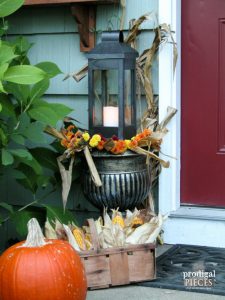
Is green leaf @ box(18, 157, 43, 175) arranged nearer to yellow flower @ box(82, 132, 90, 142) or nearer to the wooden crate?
yellow flower @ box(82, 132, 90, 142)

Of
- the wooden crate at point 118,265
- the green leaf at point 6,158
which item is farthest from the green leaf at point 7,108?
the wooden crate at point 118,265

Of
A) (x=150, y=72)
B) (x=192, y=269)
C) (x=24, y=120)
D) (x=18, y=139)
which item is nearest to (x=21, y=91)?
(x=24, y=120)

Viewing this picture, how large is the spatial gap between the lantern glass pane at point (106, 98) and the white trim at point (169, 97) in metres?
0.32

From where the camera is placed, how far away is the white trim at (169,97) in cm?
441

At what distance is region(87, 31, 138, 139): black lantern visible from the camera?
165 inches

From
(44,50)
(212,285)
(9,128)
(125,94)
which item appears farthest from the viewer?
(44,50)

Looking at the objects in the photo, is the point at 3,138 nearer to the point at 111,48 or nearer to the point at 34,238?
the point at 34,238

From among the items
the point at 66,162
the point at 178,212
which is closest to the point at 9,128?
the point at 66,162

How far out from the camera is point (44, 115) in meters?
3.90

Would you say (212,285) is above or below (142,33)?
below

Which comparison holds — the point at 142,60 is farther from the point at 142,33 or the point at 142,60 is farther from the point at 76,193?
the point at 76,193

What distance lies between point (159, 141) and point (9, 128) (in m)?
0.92

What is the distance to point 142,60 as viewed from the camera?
4516mm

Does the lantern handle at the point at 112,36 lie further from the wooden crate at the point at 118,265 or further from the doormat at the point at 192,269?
the doormat at the point at 192,269
